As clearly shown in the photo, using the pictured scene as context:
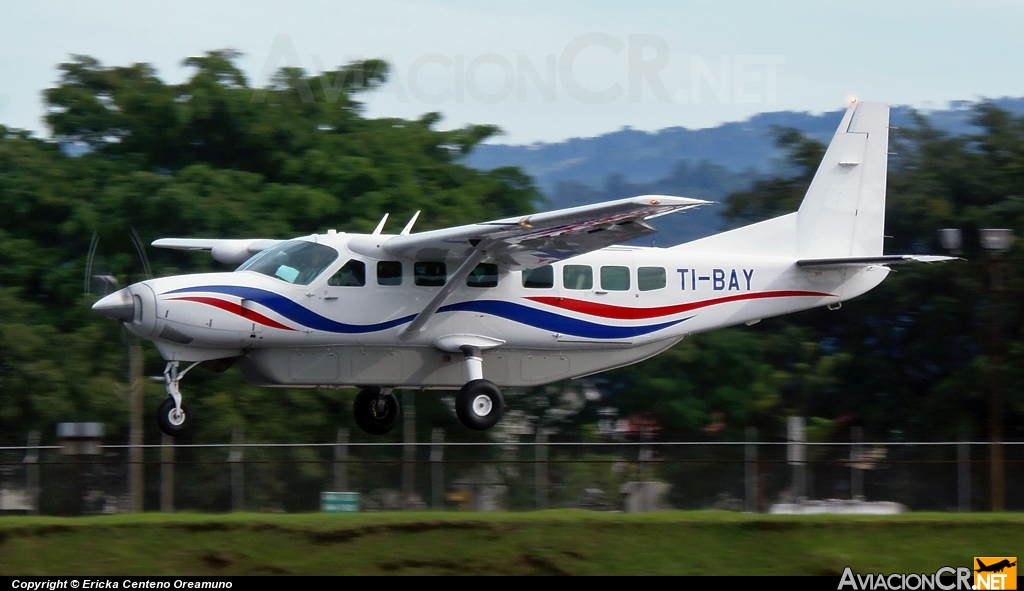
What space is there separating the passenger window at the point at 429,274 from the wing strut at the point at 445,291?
0.17 metres

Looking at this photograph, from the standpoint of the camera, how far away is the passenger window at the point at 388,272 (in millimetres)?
17703

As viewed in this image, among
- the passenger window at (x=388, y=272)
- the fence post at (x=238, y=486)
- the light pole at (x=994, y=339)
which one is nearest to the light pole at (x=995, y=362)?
the light pole at (x=994, y=339)

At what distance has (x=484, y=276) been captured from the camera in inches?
714

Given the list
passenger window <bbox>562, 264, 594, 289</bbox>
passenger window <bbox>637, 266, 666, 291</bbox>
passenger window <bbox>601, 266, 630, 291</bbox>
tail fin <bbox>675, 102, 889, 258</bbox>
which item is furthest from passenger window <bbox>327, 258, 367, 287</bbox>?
tail fin <bbox>675, 102, 889, 258</bbox>

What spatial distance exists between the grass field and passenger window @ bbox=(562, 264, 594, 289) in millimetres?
5487

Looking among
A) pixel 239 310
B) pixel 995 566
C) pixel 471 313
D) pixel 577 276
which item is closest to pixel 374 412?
pixel 471 313

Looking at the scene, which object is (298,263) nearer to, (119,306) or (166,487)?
(119,306)

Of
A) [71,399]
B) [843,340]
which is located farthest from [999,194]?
[71,399]

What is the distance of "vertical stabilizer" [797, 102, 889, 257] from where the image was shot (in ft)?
67.5

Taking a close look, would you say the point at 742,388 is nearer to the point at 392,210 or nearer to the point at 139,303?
the point at 392,210

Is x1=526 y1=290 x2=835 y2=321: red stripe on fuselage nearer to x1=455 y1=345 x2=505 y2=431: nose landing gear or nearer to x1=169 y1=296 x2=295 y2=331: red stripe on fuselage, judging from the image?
x1=455 y1=345 x2=505 y2=431: nose landing gear

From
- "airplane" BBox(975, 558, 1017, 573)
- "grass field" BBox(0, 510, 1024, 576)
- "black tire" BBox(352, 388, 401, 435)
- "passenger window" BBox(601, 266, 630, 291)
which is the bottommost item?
"airplane" BBox(975, 558, 1017, 573)

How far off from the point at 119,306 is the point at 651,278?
7.68 metres

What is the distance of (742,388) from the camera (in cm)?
2961
